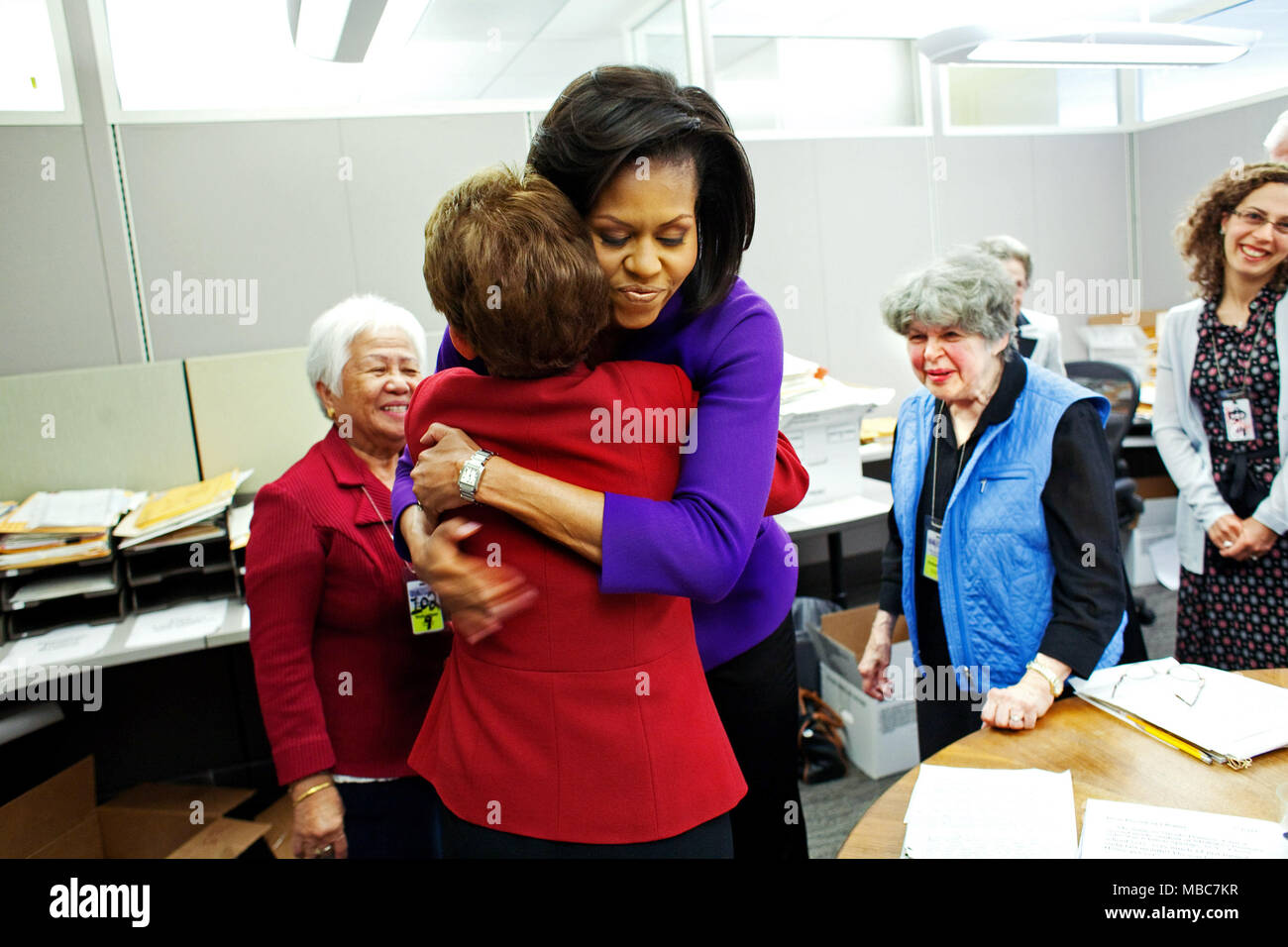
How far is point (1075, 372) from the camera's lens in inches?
138

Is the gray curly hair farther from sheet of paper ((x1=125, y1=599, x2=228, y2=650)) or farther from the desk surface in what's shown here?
sheet of paper ((x1=125, y1=599, x2=228, y2=650))

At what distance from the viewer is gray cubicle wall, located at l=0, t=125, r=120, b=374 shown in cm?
248

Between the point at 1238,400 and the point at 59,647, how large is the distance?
2.91 meters

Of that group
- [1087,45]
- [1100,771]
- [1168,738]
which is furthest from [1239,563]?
[1087,45]


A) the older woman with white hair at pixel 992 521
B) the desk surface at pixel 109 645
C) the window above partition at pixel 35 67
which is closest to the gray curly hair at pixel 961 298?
the older woman with white hair at pixel 992 521

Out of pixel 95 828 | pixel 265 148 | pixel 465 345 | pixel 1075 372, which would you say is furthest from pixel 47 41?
pixel 1075 372

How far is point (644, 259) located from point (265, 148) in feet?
8.09

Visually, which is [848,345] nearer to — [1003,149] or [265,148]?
[1003,149]

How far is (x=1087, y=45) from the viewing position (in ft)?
8.87

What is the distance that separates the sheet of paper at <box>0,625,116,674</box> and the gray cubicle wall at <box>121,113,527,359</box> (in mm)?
999

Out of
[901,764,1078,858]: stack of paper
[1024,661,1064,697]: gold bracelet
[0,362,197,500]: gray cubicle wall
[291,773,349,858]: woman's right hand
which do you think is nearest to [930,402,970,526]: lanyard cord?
[1024,661,1064,697]: gold bracelet

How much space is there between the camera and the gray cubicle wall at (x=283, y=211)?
265 cm

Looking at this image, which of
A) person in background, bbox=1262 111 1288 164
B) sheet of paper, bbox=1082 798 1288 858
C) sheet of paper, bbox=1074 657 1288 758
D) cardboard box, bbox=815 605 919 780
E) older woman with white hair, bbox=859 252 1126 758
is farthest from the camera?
cardboard box, bbox=815 605 919 780

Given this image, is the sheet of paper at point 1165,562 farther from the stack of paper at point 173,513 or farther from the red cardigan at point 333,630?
the stack of paper at point 173,513
